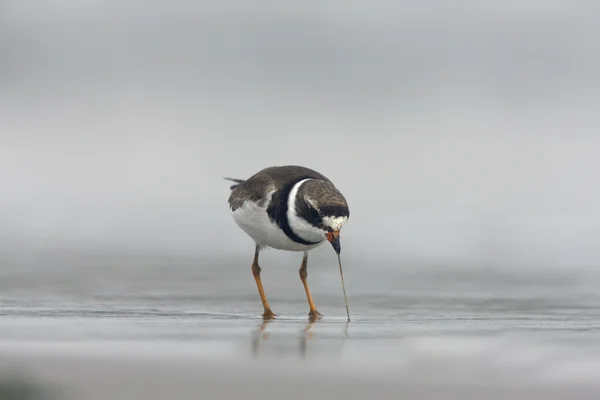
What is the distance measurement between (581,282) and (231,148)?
10481 millimetres

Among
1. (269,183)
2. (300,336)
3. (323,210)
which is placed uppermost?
(269,183)

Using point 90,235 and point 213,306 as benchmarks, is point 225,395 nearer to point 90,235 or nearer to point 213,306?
point 213,306

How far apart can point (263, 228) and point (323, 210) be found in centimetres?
91

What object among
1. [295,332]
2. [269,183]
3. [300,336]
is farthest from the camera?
[269,183]

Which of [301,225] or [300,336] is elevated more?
[301,225]

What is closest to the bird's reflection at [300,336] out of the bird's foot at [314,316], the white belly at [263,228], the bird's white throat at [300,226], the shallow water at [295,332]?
the shallow water at [295,332]

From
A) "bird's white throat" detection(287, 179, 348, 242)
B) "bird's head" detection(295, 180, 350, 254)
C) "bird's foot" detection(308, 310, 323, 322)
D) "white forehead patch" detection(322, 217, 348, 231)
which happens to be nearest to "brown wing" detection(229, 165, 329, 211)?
"bird's white throat" detection(287, 179, 348, 242)

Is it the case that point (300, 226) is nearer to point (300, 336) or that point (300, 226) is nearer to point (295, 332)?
point (295, 332)

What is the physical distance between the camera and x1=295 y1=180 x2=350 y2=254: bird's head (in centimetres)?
837

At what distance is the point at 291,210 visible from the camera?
8.77m

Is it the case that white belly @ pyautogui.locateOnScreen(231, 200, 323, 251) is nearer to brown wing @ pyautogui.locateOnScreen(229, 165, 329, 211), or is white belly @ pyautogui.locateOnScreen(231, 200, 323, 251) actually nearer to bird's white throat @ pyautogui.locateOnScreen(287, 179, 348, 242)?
brown wing @ pyautogui.locateOnScreen(229, 165, 329, 211)

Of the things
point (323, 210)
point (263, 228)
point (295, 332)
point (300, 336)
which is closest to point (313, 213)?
point (323, 210)

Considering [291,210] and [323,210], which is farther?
[291,210]

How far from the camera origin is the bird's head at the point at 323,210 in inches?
329
